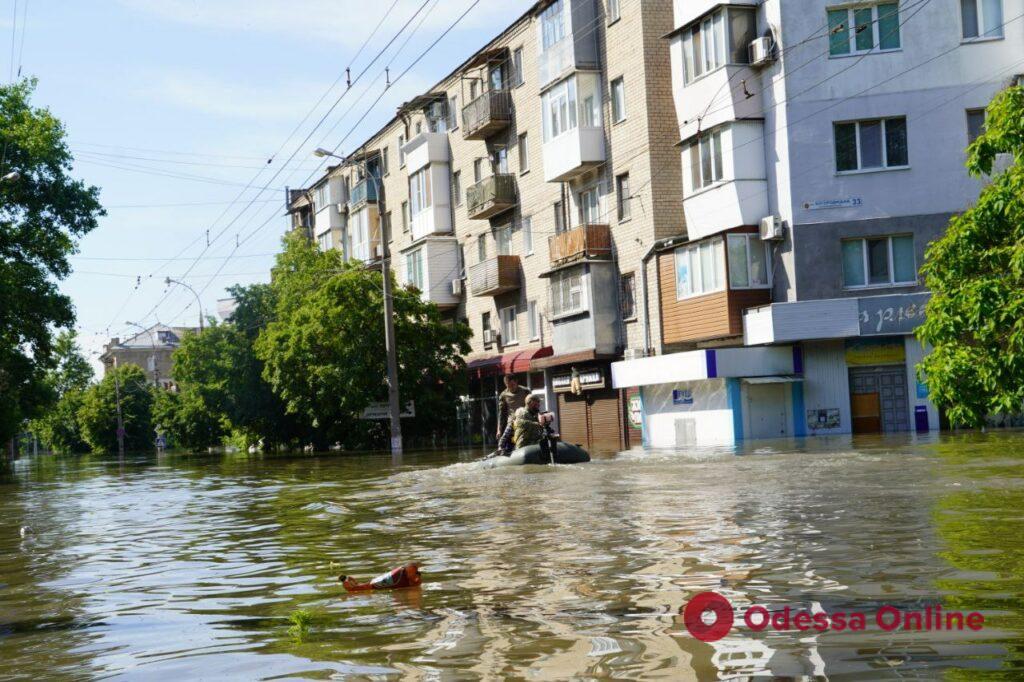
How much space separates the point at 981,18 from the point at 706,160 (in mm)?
8876

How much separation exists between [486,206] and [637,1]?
13104mm

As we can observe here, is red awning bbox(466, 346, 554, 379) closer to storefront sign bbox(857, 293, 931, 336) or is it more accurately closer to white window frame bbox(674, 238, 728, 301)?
white window frame bbox(674, 238, 728, 301)

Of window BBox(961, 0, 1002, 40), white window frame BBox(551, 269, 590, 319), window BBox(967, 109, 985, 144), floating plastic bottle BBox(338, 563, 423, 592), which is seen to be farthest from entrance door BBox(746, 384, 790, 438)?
floating plastic bottle BBox(338, 563, 423, 592)

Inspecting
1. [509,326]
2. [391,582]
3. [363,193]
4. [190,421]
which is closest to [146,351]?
[190,421]

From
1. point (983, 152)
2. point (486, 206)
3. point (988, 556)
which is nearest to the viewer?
point (988, 556)

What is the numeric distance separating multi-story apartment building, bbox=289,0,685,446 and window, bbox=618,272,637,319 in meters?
0.07

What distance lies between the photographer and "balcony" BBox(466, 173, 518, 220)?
50500 mm

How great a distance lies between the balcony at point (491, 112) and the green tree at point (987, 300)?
28.8 meters

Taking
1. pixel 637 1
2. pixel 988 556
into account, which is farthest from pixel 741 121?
pixel 988 556

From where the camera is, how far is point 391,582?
907 cm

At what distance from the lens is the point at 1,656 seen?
7.35 metres

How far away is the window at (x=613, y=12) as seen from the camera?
4241cm

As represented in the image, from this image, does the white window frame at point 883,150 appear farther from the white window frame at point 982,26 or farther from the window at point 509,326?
the window at point 509,326

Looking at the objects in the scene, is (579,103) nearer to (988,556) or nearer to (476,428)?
(476,428)
